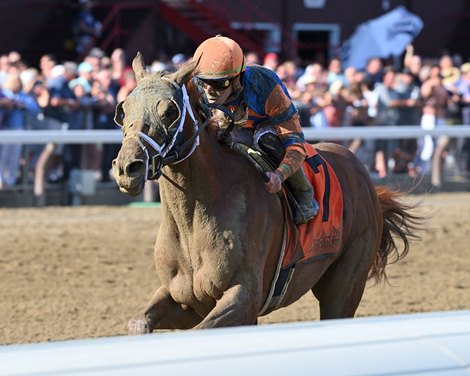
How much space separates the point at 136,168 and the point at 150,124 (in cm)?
26

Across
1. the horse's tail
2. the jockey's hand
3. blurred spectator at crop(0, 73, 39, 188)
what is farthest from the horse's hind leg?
blurred spectator at crop(0, 73, 39, 188)

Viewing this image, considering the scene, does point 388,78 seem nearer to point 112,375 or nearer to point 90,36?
point 90,36

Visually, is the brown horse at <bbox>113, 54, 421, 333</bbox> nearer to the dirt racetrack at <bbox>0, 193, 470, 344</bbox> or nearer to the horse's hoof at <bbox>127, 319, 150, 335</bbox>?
the horse's hoof at <bbox>127, 319, 150, 335</bbox>

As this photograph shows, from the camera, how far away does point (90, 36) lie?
63.6 feet

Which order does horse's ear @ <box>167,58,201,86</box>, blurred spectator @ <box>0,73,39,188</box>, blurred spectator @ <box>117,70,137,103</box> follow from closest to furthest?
horse's ear @ <box>167,58,201,86</box> < blurred spectator @ <box>0,73,39,188</box> < blurred spectator @ <box>117,70,137,103</box>

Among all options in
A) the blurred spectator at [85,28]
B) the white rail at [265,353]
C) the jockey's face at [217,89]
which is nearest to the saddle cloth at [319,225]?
the jockey's face at [217,89]

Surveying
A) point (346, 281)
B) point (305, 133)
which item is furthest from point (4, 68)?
point (346, 281)

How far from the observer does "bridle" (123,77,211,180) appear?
4.12 metres

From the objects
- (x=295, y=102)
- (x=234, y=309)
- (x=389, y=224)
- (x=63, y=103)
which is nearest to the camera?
(x=234, y=309)

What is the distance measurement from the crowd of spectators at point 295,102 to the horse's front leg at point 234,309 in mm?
→ 6458

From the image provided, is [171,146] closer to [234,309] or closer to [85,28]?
[234,309]

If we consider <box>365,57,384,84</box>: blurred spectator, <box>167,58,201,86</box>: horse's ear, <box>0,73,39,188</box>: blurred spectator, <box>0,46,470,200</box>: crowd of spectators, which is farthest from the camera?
<box>365,57,384,84</box>: blurred spectator

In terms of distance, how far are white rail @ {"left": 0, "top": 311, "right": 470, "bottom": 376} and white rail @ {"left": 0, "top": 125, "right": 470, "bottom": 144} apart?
8.31 meters

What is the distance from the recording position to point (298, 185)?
4980 millimetres
